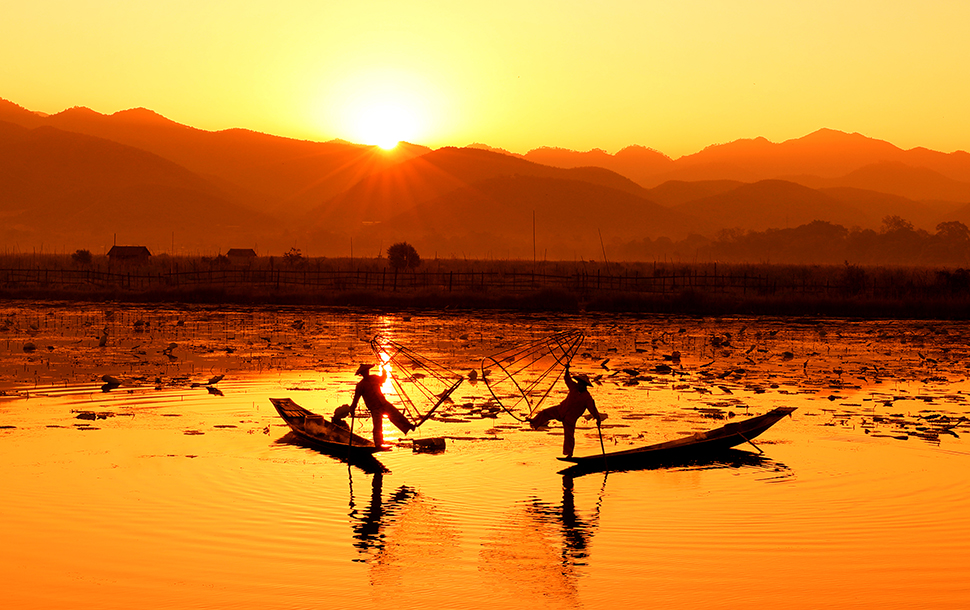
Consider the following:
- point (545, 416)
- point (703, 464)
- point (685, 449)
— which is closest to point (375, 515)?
point (545, 416)

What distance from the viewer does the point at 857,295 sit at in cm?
5838

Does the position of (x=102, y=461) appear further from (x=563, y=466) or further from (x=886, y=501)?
(x=886, y=501)

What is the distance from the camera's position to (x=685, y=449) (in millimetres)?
16766

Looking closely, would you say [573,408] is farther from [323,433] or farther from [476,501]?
[323,433]

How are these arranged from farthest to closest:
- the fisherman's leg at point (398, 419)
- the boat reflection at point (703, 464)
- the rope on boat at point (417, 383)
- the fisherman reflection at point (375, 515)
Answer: the rope on boat at point (417, 383) < the fisherman's leg at point (398, 419) < the boat reflection at point (703, 464) < the fisherman reflection at point (375, 515)

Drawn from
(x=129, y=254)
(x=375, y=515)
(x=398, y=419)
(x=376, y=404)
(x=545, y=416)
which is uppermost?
(x=129, y=254)

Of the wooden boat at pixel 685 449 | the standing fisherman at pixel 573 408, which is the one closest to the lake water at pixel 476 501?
the wooden boat at pixel 685 449

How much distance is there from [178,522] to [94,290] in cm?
5219

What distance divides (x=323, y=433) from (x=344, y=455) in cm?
92

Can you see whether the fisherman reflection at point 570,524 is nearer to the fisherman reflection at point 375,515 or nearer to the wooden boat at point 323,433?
the fisherman reflection at point 375,515

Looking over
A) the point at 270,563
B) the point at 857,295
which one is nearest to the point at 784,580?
the point at 270,563

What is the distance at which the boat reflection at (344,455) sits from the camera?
53.7 feet

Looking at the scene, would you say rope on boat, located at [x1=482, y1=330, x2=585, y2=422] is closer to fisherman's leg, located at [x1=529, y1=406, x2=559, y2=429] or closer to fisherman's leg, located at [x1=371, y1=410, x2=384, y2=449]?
fisherman's leg, located at [x1=529, y1=406, x2=559, y2=429]

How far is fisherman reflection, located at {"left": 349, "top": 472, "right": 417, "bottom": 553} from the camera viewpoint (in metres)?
12.1
